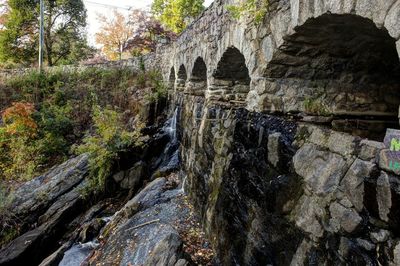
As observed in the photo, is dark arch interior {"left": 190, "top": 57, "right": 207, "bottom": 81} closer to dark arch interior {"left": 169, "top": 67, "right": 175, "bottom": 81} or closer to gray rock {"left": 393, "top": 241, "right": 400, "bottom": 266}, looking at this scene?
dark arch interior {"left": 169, "top": 67, "right": 175, "bottom": 81}

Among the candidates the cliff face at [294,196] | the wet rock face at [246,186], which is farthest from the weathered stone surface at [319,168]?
the wet rock face at [246,186]

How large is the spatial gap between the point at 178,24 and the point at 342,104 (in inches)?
608

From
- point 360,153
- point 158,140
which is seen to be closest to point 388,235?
point 360,153

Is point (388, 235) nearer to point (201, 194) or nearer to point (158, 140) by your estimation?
point (201, 194)

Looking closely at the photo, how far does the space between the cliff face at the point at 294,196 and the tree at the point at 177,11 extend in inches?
525

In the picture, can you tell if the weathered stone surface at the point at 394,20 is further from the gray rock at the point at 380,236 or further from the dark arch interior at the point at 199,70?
the dark arch interior at the point at 199,70

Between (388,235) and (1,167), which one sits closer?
(388,235)

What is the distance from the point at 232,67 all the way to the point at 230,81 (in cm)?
40

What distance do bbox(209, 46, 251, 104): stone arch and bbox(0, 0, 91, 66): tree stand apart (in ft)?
60.7

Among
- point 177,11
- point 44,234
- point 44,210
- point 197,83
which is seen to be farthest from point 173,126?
point 177,11

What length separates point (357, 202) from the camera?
2.15 m

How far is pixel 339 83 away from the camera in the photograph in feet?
13.2

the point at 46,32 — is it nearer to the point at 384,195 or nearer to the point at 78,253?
the point at 78,253

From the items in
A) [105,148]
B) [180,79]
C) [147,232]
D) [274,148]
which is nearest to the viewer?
[274,148]
